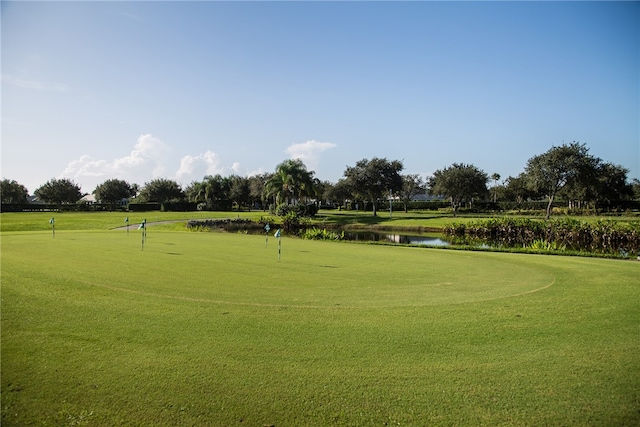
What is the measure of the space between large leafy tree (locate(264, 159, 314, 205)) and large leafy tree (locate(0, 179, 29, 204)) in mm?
67439

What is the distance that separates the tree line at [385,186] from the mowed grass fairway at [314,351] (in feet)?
151

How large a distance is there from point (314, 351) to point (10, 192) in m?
112

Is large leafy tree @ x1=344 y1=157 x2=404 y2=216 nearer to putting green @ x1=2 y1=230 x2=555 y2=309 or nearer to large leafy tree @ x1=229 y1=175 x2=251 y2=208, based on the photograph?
large leafy tree @ x1=229 y1=175 x2=251 y2=208

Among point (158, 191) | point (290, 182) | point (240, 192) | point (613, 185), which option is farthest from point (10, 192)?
point (613, 185)

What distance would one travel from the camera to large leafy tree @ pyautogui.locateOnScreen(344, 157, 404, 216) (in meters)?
67.1

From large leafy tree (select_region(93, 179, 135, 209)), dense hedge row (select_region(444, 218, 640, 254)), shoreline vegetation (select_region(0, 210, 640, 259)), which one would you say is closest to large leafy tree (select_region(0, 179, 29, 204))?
large leafy tree (select_region(93, 179, 135, 209))

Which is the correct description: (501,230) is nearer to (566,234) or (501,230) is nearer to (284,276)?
(566,234)

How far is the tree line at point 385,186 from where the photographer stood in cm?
5191

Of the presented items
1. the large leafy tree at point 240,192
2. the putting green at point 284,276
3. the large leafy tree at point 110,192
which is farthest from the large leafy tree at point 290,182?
the large leafy tree at point 110,192

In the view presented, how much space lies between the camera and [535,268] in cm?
1462

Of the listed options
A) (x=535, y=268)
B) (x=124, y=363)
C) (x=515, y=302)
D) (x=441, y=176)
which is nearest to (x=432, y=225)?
(x=441, y=176)

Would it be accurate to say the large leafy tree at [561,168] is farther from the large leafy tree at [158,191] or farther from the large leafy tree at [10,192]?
the large leafy tree at [10,192]

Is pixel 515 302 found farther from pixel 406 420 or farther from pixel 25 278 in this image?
pixel 25 278

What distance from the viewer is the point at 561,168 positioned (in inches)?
2010
